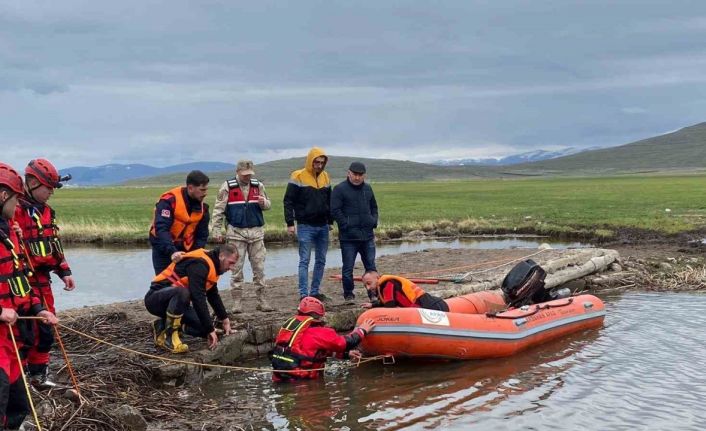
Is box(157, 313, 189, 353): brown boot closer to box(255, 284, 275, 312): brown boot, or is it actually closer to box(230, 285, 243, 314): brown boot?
box(230, 285, 243, 314): brown boot

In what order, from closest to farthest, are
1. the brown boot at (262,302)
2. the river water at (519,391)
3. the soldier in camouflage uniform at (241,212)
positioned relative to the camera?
the river water at (519,391) → the soldier in camouflage uniform at (241,212) → the brown boot at (262,302)

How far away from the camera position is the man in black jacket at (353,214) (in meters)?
10.8

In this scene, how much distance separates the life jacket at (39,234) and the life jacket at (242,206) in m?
3.26

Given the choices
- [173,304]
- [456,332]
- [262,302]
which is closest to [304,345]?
[173,304]

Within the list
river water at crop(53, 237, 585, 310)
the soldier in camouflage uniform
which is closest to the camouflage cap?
the soldier in camouflage uniform

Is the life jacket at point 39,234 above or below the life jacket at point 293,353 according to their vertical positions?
above

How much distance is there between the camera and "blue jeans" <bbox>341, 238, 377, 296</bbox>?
1105 cm

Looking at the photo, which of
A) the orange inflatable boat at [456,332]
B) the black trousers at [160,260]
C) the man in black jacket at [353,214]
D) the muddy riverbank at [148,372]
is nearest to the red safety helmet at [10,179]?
the muddy riverbank at [148,372]

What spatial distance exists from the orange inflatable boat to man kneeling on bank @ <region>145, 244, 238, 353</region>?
2.12 m

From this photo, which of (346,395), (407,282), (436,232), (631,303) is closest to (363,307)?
(407,282)

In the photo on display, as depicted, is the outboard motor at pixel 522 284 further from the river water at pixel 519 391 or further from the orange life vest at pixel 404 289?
the orange life vest at pixel 404 289

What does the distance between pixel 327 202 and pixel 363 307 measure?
1.76 meters

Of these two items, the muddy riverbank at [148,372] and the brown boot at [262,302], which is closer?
the muddy riverbank at [148,372]

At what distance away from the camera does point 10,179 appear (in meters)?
5.04
